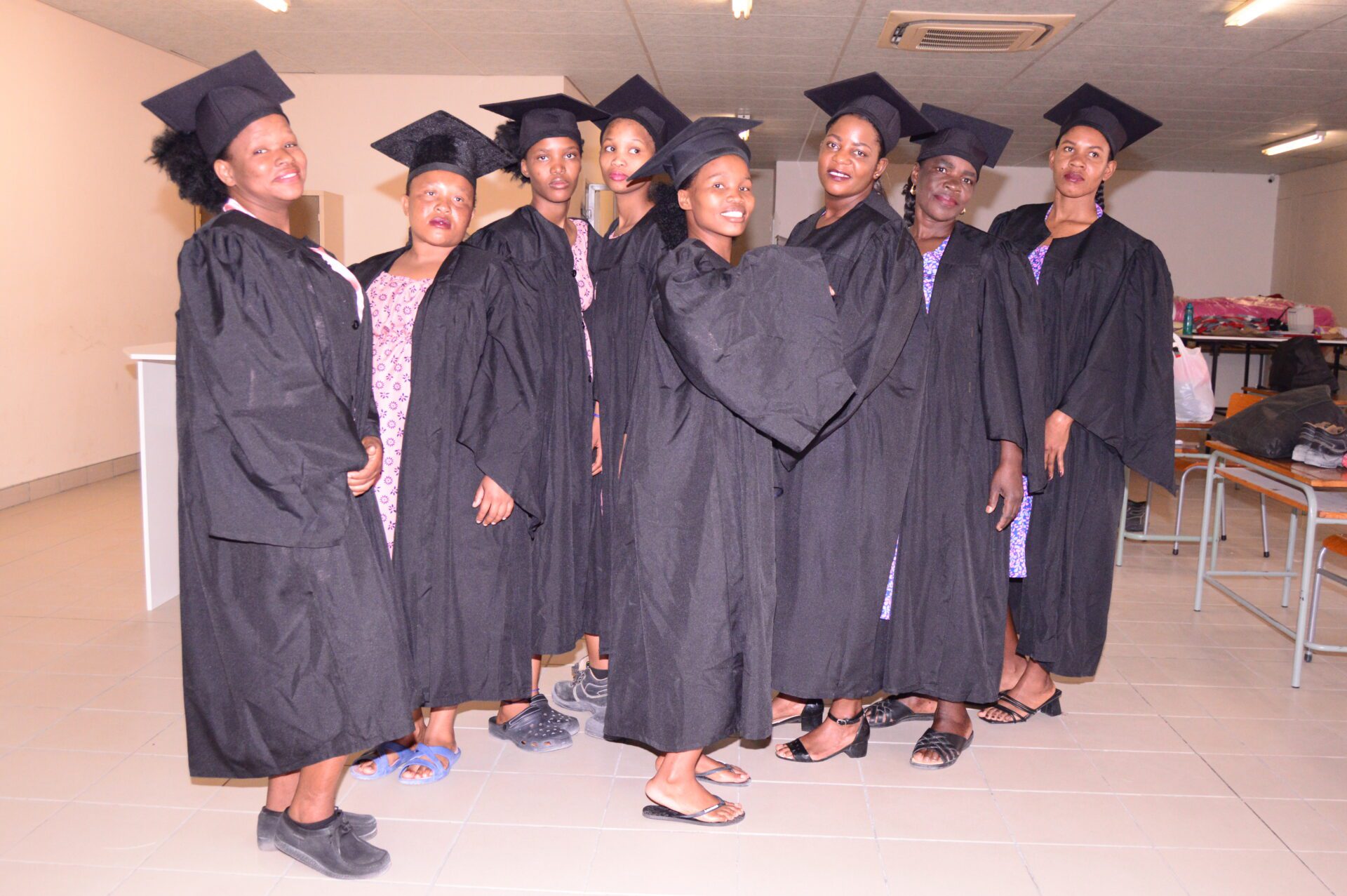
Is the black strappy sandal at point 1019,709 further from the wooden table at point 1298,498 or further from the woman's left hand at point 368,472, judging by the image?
the woman's left hand at point 368,472

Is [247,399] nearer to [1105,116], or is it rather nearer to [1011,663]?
[1011,663]

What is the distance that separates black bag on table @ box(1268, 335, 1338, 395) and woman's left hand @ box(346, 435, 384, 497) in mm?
7602

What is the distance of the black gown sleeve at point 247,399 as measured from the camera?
2.06 metres

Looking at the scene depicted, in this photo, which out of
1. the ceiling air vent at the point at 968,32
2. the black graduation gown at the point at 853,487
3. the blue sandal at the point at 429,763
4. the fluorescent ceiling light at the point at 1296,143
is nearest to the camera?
the black graduation gown at the point at 853,487

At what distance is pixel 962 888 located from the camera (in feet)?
7.66

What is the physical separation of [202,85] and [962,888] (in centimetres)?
242

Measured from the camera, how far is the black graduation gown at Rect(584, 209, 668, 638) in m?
3.12

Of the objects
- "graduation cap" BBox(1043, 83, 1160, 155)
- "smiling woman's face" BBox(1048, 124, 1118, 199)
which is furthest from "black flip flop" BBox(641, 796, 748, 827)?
"graduation cap" BBox(1043, 83, 1160, 155)

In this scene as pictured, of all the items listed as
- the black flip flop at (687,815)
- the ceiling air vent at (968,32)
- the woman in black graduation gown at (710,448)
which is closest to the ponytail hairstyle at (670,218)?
the woman in black graduation gown at (710,448)

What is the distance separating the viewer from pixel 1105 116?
332cm

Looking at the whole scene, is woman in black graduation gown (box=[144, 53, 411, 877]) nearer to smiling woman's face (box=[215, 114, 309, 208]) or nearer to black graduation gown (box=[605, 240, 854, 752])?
smiling woman's face (box=[215, 114, 309, 208])

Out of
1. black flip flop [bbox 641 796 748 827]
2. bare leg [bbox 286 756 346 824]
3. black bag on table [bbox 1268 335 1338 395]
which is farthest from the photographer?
black bag on table [bbox 1268 335 1338 395]

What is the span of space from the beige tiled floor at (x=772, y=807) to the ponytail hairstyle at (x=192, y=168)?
151 cm

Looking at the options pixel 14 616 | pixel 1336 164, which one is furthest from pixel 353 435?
pixel 1336 164
